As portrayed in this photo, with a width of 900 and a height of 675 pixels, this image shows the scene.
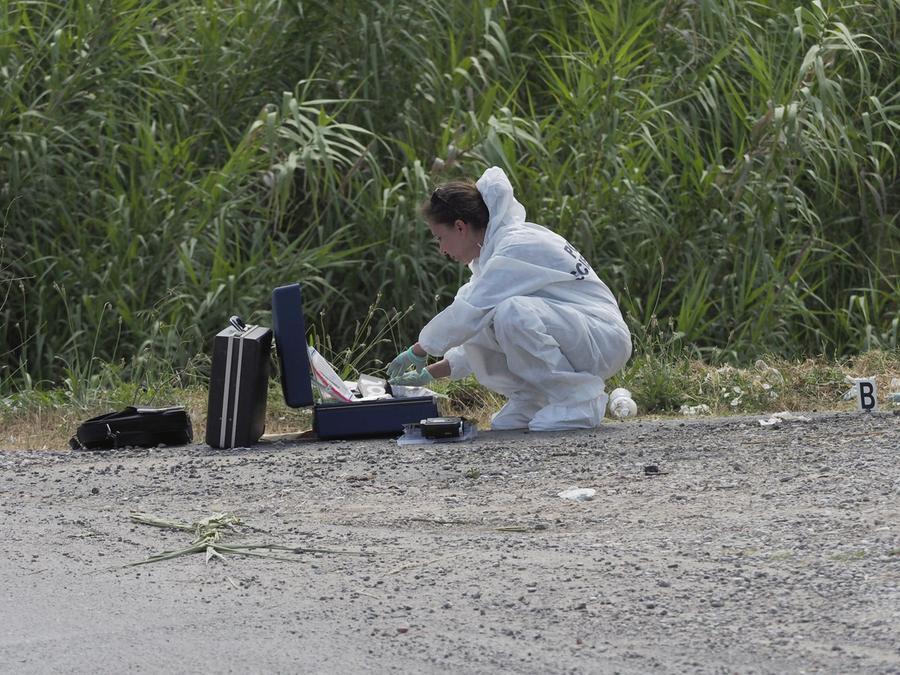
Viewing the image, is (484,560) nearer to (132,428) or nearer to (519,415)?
(519,415)

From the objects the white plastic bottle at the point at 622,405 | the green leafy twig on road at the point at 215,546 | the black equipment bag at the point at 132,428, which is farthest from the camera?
the white plastic bottle at the point at 622,405

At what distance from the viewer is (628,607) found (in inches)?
131

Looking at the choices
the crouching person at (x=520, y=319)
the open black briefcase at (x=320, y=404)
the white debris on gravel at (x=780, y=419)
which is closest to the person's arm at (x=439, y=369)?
the crouching person at (x=520, y=319)

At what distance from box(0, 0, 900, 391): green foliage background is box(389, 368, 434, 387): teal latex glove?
1523mm

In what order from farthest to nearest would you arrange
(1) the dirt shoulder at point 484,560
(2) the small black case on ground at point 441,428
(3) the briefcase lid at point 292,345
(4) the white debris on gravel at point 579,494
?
(3) the briefcase lid at point 292,345, (2) the small black case on ground at point 441,428, (4) the white debris on gravel at point 579,494, (1) the dirt shoulder at point 484,560

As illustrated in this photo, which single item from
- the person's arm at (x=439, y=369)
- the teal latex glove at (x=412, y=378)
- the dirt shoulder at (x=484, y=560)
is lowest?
the dirt shoulder at (x=484, y=560)

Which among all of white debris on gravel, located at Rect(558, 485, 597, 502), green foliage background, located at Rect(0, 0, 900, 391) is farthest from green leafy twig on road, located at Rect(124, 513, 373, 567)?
green foliage background, located at Rect(0, 0, 900, 391)

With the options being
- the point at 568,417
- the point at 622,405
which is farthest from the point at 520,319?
the point at 622,405

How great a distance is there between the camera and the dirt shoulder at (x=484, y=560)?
10.2 feet

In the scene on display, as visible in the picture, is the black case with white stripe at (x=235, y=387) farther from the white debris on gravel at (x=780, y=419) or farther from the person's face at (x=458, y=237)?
the white debris on gravel at (x=780, y=419)

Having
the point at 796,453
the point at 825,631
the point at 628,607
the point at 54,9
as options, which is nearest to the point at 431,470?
the point at 796,453

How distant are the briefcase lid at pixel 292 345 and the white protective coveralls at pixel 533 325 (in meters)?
0.49

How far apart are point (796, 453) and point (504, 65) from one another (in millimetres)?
4512

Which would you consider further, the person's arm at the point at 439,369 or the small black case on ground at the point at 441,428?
the person's arm at the point at 439,369
